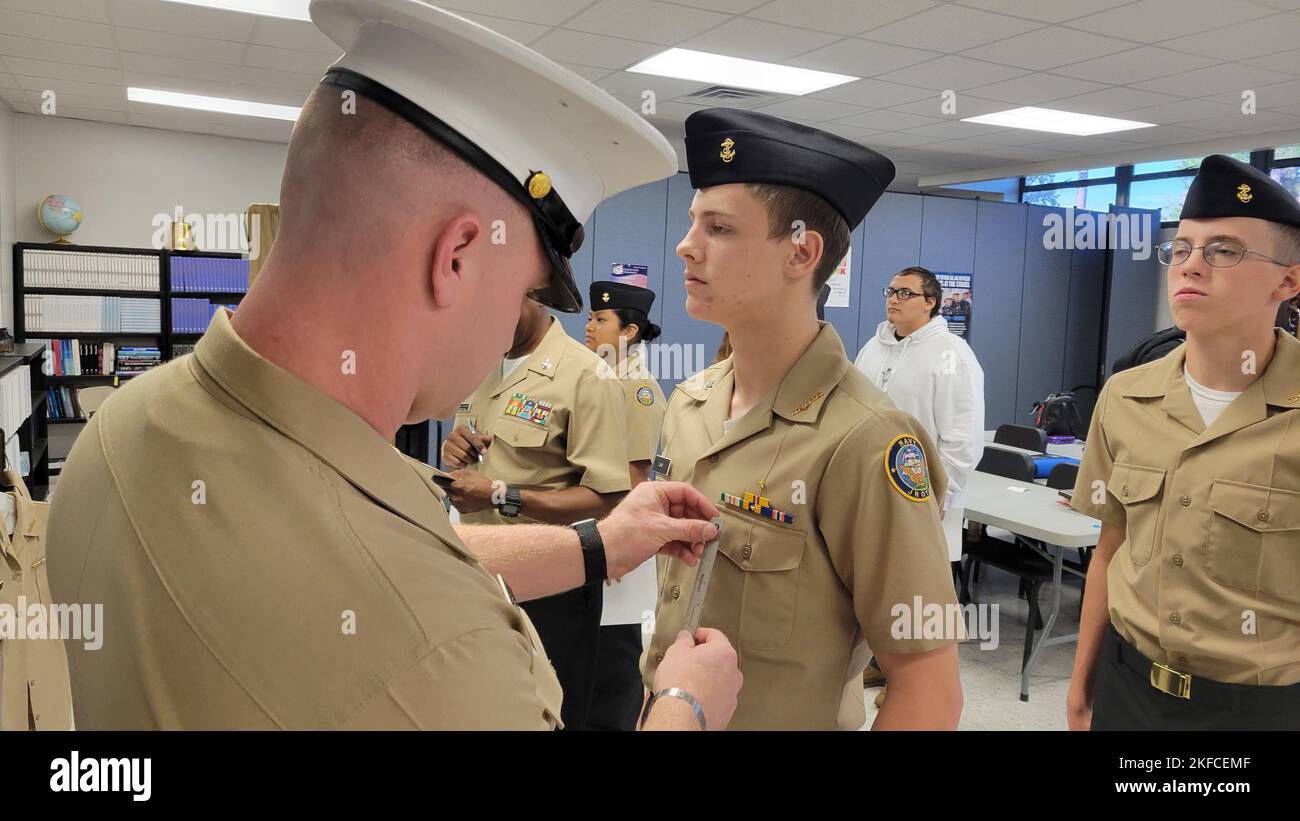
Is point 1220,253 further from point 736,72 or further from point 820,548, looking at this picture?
point 736,72

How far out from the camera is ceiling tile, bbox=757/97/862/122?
7.32m

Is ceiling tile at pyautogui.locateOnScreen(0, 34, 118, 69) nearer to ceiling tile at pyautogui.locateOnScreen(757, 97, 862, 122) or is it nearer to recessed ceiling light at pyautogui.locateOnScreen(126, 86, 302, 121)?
recessed ceiling light at pyautogui.locateOnScreen(126, 86, 302, 121)

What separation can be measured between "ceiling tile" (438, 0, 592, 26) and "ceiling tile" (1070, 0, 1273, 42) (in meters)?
2.95

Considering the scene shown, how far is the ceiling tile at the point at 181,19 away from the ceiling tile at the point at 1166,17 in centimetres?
507

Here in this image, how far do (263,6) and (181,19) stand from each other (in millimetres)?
686

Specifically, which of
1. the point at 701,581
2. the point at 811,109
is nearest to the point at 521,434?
the point at 701,581

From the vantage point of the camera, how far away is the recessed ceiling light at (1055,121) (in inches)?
Answer: 295

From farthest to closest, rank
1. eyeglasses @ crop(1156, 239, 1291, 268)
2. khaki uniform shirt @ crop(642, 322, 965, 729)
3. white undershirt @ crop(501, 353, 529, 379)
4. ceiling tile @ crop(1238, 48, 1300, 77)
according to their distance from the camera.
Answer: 1. ceiling tile @ crop(1238, 48, 1300, 77)
2. white undershirt @ crop(501, 353, 529, 379)
3. eyeglasses @ crop(1156, 239, 1291, 268)
4. khaki uniform shirt @ crop(642, 322, 965, 729)

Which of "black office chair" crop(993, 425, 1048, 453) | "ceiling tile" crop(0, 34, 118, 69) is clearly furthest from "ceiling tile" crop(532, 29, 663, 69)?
"black office chair" crop(993, 425, 1048, 453)

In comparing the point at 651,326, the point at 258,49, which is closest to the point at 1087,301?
the point at 651,326

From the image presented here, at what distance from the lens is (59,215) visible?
843cm

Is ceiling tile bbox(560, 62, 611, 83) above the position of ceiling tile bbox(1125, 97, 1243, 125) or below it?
above

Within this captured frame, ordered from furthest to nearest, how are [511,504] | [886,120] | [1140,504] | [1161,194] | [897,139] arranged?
[1161,194]
[897,139]
[886,120]
[511,504]
[1140,504]
